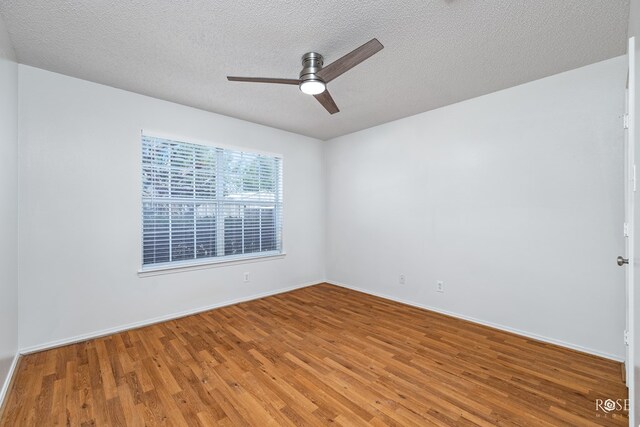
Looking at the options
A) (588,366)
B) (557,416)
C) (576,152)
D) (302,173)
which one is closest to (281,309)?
(302,173)

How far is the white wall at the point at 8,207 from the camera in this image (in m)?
1.91

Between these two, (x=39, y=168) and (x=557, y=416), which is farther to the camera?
(x=39, y=168)

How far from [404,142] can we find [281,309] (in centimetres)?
278

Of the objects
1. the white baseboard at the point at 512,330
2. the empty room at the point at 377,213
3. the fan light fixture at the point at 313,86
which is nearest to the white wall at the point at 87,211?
the empty room at the point at 377,213

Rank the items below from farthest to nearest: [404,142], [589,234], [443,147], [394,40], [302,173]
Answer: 1. [302,173]
2. [404,142]
3. [443,147]
4. [589,234]
5. [394,40]

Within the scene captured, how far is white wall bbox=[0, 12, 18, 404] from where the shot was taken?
6.27 feet

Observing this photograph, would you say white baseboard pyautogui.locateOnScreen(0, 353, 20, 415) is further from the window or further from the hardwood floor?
the window

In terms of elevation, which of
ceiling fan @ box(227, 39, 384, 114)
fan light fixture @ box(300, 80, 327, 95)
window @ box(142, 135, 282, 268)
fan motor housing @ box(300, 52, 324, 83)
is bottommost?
window @ box(142, 135, 282, 268)

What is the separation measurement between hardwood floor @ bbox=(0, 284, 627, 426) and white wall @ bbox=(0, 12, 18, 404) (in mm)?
293

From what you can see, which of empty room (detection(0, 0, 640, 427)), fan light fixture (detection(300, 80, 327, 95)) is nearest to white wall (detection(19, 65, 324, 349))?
empty room (detection(0, 0, 640, 427))

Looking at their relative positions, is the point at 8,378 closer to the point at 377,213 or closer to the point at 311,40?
the point at 311,40

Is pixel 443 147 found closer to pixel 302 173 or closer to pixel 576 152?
pixel 576 152

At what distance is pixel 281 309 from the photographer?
357 cm

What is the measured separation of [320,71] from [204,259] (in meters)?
2.72
